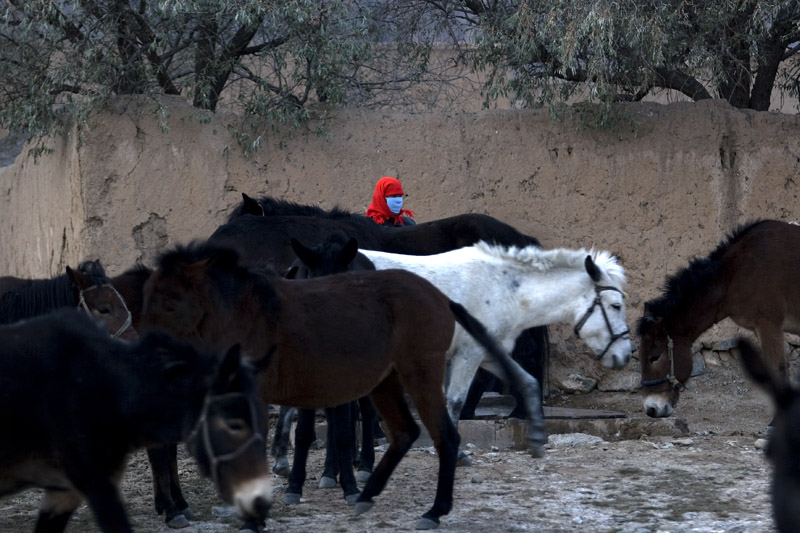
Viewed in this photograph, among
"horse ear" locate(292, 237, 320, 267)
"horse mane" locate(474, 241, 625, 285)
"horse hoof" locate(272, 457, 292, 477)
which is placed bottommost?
"horse hoof" locate(272, 457, 292, 477)

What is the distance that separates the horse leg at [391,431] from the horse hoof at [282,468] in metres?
1.36

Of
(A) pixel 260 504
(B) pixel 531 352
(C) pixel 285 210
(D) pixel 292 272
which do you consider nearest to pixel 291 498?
(D) pixel 292 272

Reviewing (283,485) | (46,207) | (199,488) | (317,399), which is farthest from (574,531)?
(46,207)

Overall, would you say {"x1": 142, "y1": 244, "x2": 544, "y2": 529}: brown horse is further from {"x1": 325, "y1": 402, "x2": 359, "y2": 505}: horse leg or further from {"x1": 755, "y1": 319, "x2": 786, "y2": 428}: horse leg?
{"x1": 755, "y1": 319, "x2": 786, "y2": 428}: horse leg

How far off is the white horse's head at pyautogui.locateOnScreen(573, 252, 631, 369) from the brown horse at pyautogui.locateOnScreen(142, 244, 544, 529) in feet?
6.55

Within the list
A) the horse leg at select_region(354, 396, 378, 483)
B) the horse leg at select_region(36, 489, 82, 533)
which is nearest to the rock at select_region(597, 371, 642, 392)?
the horse leg at select_region(354, 396, 378, 483)

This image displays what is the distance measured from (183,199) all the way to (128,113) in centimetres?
98

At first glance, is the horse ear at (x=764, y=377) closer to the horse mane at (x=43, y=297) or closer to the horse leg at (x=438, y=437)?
the horse leg at (x=438, y=437)

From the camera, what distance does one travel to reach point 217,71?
410 inches

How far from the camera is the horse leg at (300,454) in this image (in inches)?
249

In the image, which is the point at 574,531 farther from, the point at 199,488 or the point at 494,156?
the point at 494,156

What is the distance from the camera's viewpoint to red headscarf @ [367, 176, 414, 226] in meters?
9.70

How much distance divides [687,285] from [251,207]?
12.5 feet

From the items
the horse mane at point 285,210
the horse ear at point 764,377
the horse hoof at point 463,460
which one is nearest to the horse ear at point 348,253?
the horse hoof at point 463,460
